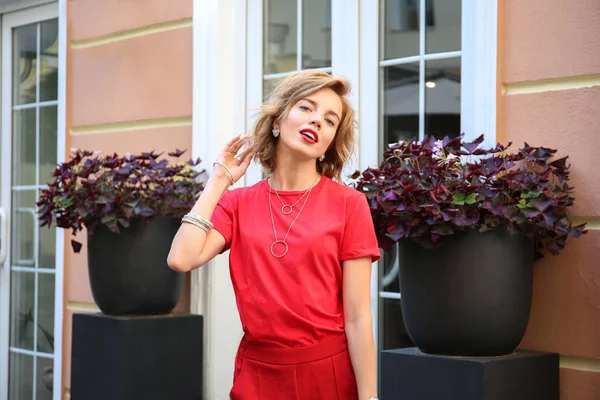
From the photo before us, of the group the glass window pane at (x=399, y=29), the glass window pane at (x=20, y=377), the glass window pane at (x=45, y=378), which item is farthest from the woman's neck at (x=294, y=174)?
the glass window pane at (x=20, y=377)

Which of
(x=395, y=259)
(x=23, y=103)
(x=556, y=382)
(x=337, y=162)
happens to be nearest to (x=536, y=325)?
(x=556, y=382)

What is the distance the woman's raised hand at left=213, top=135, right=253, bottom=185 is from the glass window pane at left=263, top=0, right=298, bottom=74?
176 cm

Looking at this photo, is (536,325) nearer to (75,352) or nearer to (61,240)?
(75,352)

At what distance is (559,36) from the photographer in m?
3.39

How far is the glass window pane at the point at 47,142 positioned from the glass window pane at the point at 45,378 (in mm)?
1056

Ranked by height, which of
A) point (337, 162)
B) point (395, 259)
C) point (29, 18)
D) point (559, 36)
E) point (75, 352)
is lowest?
point (75, 352)

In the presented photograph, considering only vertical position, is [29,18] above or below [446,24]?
above

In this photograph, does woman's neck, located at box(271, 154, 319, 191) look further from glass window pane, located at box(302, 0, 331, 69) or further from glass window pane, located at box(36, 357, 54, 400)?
glass window pane, located at box(36, 357, 54, 400)

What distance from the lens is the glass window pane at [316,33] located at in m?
4.37

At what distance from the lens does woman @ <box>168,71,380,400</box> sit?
257cm

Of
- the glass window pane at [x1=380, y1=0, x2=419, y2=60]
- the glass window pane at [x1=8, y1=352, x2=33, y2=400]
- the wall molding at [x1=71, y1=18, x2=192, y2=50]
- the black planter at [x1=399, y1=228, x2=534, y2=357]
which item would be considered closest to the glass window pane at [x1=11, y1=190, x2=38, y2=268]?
the glass window pane at [x1=8, y1=352, x2=33, y2=400]

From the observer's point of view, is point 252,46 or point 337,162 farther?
point 252,46

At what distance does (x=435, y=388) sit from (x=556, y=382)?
48 cm

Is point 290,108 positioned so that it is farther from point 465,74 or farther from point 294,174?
point 465,74
